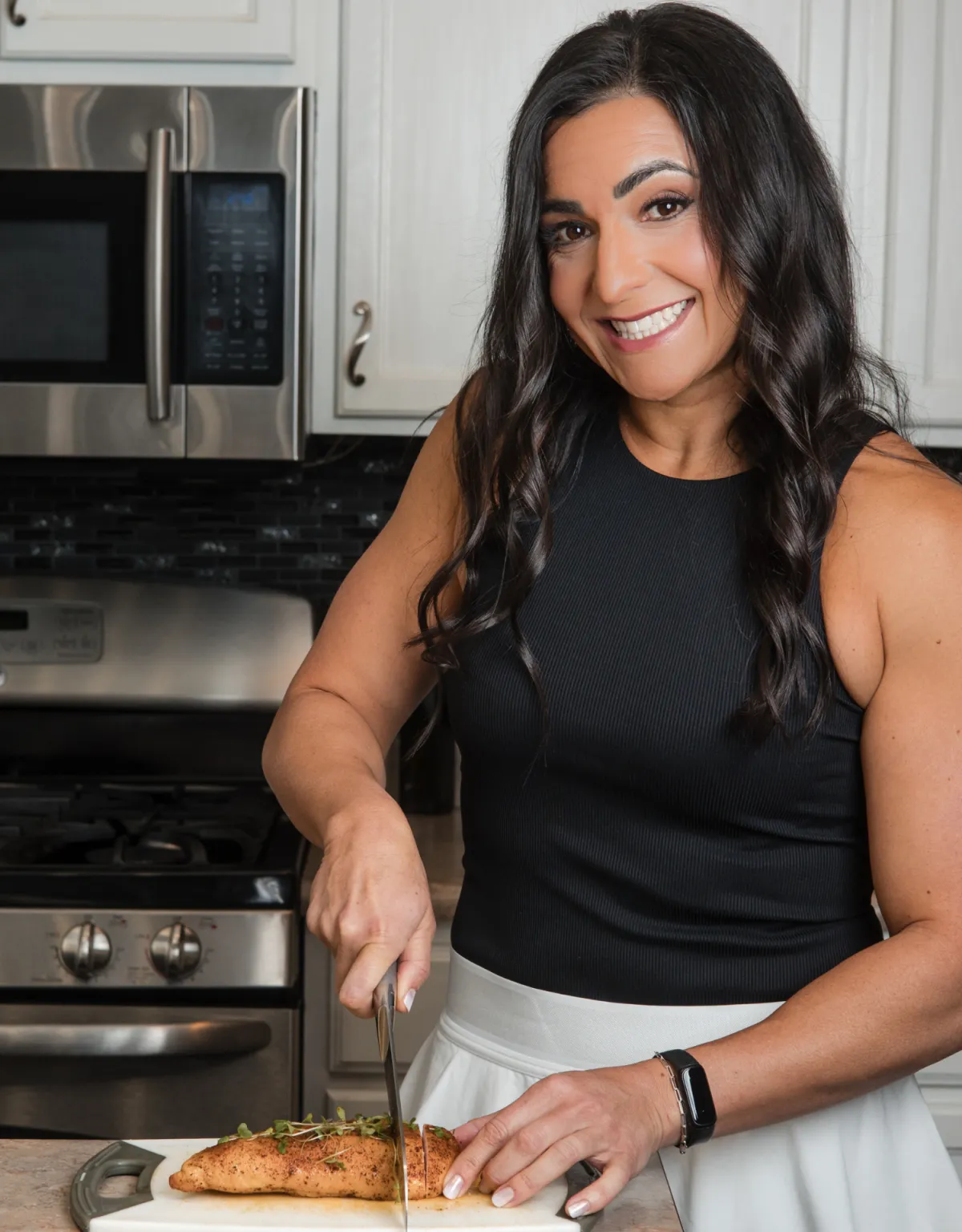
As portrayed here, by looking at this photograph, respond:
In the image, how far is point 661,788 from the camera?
1.04m

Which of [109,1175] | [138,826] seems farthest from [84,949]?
[109,1175]

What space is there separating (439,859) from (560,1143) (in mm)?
1119

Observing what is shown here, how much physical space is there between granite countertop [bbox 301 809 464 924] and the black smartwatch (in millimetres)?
776

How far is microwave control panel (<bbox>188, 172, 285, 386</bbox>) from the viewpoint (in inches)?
73.8

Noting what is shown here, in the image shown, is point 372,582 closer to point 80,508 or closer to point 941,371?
point 941,371

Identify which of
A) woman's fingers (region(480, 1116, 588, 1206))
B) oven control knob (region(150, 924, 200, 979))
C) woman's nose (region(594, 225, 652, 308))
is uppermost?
woman's nose (region(594, 225, 652, 308))

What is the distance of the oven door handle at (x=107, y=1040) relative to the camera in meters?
1.62

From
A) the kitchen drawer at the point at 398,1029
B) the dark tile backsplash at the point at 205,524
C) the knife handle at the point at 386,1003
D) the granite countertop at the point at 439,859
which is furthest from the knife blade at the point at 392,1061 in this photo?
the dark tile backsplash at the point at 205,524

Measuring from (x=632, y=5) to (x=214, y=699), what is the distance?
45.9 inches

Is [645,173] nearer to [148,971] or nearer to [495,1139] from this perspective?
[495,1139]

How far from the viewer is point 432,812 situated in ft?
7.10

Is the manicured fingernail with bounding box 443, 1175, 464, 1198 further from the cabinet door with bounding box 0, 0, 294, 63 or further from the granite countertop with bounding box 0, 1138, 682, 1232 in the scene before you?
the cabinet door with bounding box 0, 0, 294, 63

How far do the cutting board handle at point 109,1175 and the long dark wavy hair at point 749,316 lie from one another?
429 millimetres

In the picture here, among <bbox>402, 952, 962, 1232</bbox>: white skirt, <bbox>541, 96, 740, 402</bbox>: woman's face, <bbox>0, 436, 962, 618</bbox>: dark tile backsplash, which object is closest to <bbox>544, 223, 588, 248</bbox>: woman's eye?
<bbox>541, 96, 740, 402</bbox>: woman's face
